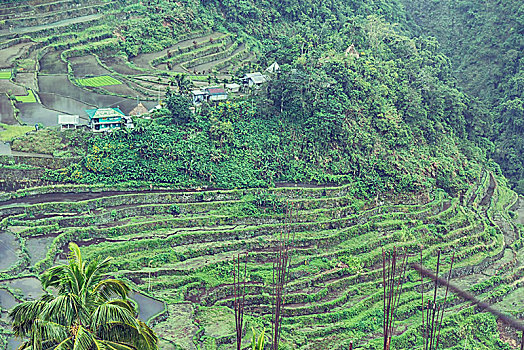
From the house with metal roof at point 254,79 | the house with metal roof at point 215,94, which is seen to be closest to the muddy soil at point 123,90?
the house with metal roof at point 215,94

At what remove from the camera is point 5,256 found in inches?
1035

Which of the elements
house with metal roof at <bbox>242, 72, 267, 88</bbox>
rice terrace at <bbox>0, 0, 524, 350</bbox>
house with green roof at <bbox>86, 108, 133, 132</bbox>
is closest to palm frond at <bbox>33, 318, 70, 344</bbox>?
rice terrace at <bbox>0, 0, 524, 350</bbox>

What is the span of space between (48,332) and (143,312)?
14350 millimetres

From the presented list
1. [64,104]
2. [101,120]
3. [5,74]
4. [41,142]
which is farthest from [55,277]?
[5,74]

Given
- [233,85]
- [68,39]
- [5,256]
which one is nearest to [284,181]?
[233,85]

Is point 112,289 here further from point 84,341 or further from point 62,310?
point 84,341

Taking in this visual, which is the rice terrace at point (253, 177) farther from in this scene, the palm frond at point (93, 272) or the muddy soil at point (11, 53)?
the palm frond at point (93, 272)

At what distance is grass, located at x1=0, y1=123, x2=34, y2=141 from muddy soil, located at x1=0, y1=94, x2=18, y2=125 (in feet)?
1.72

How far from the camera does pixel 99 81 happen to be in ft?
126

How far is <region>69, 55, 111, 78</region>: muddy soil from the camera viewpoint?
129 ft

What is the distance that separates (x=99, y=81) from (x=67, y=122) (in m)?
5.94

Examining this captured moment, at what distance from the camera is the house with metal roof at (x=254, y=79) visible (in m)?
38.2

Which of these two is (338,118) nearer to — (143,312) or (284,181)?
(284,181)

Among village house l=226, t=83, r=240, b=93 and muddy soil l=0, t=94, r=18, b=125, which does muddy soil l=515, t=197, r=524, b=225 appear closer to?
village house l=226, t=83, r=240, b=93
